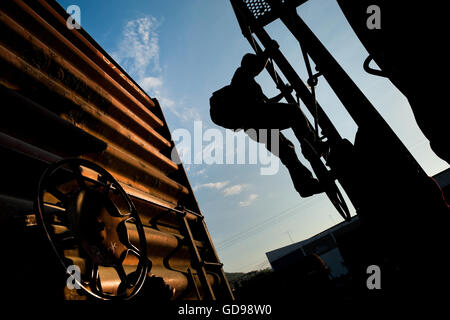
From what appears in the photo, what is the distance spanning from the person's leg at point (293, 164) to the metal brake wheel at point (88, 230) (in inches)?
68.9

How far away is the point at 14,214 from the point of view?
1031mm

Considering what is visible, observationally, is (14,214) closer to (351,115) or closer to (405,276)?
(351,115)

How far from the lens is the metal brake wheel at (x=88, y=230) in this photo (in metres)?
1.17

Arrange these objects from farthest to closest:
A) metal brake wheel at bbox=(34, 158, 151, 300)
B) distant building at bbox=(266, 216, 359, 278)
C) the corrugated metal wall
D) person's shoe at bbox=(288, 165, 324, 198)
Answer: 1. distant building at bbox=(266, 216, 359, 278)
2. person's shoe at bbox=(288, 165, 324, 198)
3. the corrugated metal wall
4. metal brake wheel at bbox=(34, 158, 151, 300)

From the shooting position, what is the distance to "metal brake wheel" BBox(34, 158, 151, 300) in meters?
1.17

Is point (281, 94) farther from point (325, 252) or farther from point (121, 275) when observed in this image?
point (325, 252)

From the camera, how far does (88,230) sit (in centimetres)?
129

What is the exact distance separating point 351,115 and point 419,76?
0.68 m

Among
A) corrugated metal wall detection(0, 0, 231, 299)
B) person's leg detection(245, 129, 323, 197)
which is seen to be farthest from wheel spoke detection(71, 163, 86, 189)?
person's leg detection(245, 129, 323, 197)

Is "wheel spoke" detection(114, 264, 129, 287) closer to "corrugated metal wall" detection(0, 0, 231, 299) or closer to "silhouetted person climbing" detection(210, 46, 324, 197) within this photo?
"corrugated metal wall" detection(0, 0, 231, 299)

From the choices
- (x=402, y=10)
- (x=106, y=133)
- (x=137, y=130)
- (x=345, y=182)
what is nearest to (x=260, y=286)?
(x=345, y=182)

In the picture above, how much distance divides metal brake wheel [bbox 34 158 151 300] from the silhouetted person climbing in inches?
58.8

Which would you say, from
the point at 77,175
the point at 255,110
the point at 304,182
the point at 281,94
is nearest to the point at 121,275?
the point at 77,175

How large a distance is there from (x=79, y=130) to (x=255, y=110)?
5.40 ft
